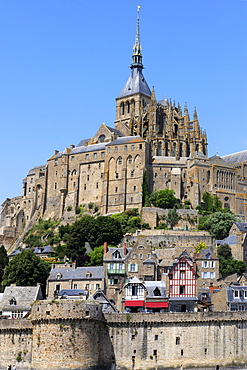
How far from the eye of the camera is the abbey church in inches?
4311

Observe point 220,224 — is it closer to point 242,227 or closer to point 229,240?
point 242,227

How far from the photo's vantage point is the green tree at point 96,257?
3211 inches

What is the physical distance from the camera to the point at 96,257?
272 feet

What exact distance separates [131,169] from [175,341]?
55.8 meters

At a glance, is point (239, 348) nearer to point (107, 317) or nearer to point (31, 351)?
point (107, 317)

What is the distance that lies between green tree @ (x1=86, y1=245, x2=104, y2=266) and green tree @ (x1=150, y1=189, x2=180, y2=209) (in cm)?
2101

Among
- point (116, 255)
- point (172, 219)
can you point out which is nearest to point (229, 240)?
point (172, 219)

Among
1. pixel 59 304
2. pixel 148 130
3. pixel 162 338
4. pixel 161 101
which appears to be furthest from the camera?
pixel 161 101

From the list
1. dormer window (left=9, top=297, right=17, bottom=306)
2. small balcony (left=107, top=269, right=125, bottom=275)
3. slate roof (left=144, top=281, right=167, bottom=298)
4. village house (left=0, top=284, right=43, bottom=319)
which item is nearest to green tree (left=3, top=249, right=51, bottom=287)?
small balcony (left=107, top=269, right=125, bottom=275)

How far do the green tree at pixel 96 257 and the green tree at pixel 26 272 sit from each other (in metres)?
7.33

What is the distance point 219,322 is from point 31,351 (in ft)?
53.9

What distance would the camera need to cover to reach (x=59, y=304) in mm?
52562

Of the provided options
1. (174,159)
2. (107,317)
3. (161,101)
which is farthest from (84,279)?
(161,101)

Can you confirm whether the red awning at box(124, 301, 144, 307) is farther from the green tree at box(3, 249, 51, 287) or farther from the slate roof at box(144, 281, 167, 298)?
the green tree at box(3, 249, 51, 287)
